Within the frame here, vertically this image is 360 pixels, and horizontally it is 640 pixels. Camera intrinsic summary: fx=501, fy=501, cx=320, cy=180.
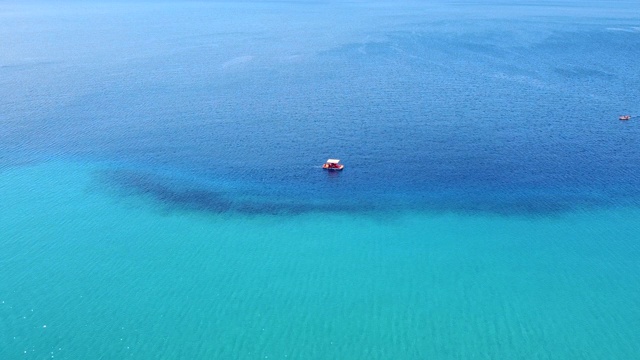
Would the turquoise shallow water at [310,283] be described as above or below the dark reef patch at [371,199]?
below

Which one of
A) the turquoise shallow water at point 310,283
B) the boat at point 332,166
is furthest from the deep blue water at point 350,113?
the turquoise shallow water at point 310,283

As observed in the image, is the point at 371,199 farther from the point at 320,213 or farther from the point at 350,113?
the point at 350,113

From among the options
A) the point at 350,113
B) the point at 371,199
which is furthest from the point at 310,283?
the point at 350,113

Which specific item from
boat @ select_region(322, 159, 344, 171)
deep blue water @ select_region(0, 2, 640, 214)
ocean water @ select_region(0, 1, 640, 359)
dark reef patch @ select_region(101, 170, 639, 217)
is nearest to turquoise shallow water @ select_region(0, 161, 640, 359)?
ocean water @ select_region(0, 1, 640, 359)

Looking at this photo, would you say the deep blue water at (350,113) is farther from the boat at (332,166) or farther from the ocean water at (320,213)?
the boat at (332,166)

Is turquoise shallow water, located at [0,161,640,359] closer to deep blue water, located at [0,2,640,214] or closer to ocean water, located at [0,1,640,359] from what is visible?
ocean water, located at [0,1,640,359]

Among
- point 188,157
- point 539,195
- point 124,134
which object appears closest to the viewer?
point 539,195

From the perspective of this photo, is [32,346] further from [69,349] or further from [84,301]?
[84,301]

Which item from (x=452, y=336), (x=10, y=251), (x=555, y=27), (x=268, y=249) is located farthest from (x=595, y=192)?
(x=555, y=27)
